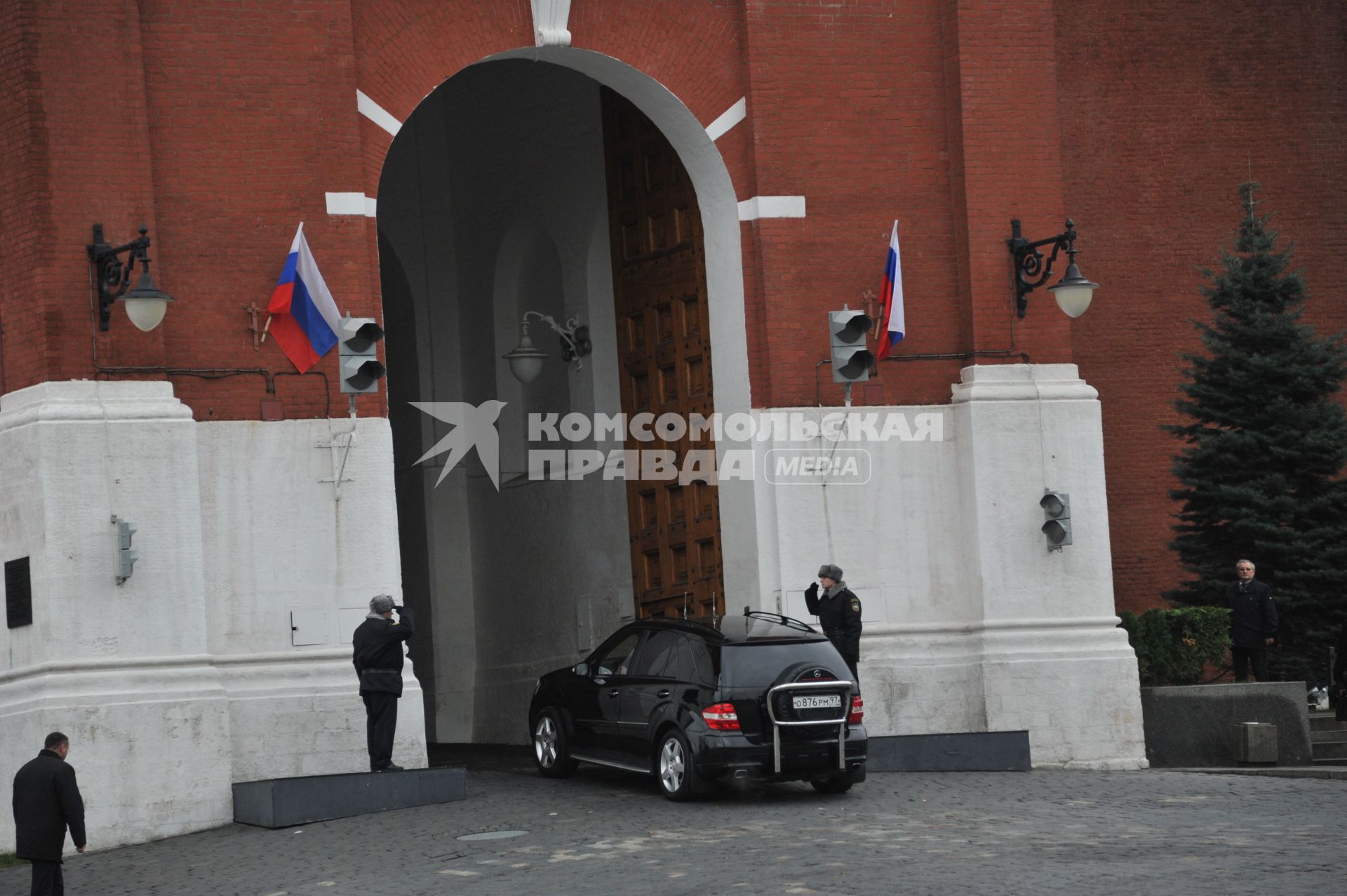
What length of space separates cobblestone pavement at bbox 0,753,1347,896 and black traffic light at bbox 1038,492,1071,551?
2610mm

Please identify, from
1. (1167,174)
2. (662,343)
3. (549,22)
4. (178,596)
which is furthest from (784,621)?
(1167,174)

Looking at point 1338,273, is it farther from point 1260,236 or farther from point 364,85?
point 364,85

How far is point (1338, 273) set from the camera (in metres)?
24.3

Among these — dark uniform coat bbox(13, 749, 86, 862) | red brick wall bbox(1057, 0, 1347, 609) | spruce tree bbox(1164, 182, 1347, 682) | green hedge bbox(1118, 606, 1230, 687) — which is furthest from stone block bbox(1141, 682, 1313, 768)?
dark uniform coat bbox(13, 749, 86, 862)

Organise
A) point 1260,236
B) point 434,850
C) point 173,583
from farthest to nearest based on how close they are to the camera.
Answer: point 1260,236
point 173,583
point 434,850

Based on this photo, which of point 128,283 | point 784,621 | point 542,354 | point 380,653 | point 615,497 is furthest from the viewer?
point 542,354

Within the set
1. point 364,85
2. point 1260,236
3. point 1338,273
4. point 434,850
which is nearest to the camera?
point 434,850

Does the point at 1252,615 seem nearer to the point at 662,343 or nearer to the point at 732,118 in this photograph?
the point at 662,343

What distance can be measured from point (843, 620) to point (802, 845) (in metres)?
4.30

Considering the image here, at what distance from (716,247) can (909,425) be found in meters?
2.72

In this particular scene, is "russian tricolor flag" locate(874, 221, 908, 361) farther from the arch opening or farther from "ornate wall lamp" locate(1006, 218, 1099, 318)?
the arch opening

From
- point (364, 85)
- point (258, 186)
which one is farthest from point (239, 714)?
point (364, 85)

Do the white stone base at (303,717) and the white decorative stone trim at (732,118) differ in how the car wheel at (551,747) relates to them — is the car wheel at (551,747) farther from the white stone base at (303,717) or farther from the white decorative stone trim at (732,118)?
the white decorative stone trim at (732,118)

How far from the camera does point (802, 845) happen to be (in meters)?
12.8
